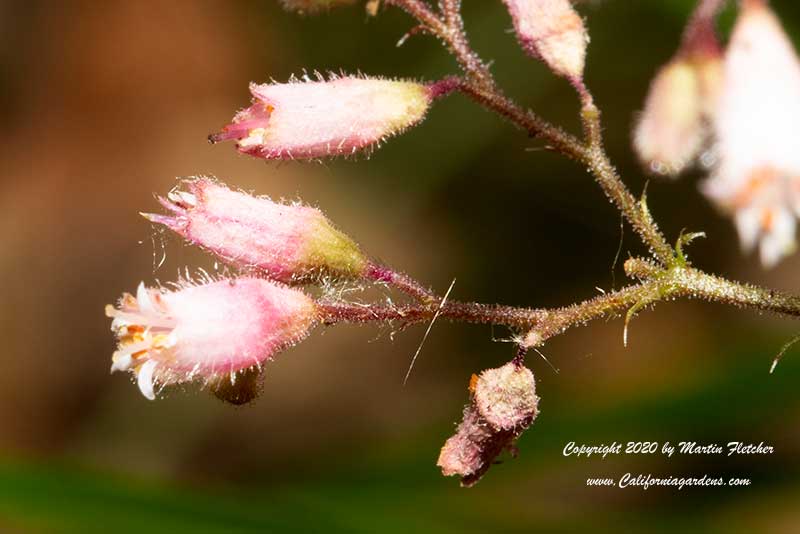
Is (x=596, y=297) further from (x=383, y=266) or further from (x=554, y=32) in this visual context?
(x=554, y=32)

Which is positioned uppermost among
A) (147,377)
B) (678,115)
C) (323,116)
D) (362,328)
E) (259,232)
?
(362,328)

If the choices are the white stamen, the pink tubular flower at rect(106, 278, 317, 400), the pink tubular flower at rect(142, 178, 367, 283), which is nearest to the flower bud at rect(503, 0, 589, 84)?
the pink tubular flower at rect(142, 178, 367, 283)

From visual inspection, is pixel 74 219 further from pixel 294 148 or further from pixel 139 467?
pixel 294 148

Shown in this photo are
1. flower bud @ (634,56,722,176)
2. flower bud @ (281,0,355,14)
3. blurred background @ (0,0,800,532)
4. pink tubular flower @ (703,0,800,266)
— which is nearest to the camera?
pink tubular flower @ (703,0,800,266)

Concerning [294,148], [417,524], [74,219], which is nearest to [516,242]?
[417,524]

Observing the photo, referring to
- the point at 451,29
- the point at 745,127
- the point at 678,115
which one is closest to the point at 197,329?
the point at 451,29

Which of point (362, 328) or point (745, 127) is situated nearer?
point (745, 127)

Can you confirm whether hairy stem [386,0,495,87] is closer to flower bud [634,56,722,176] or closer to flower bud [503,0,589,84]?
flower bud [503,0,589,84]
